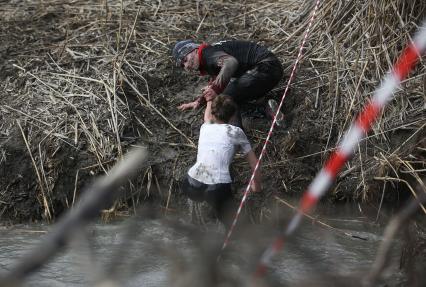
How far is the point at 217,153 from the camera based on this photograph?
6.23 m

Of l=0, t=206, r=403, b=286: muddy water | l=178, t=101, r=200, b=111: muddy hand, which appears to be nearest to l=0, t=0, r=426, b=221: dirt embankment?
l=178, t=101, r=200, b=111: muddy hand

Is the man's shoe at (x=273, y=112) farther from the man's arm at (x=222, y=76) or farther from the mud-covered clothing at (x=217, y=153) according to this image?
the mud-covered clothing at (x=217, y=153)

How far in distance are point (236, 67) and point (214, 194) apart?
153 centimetres

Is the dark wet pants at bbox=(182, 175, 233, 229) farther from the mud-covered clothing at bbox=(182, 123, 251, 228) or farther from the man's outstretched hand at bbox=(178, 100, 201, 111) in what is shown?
the man's outstretched hand at bbox=(178, 100, 201, 111)

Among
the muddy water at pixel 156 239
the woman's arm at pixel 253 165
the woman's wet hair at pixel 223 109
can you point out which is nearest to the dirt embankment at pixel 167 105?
the muddy water at pixel 156 239

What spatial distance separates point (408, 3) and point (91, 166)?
11.4 feet

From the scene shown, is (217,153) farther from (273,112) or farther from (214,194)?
(273,112)

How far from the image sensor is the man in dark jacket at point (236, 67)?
726cm

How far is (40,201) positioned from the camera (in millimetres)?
7207

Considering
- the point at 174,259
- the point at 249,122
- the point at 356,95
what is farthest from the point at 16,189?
the point at 174,259

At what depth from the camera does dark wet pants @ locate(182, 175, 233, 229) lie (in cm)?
620

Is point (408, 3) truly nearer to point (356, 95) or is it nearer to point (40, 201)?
point (356, 95)

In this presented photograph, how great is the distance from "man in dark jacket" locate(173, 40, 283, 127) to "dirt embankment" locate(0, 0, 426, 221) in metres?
0.31

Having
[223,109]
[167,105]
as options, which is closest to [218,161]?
[223,109]
